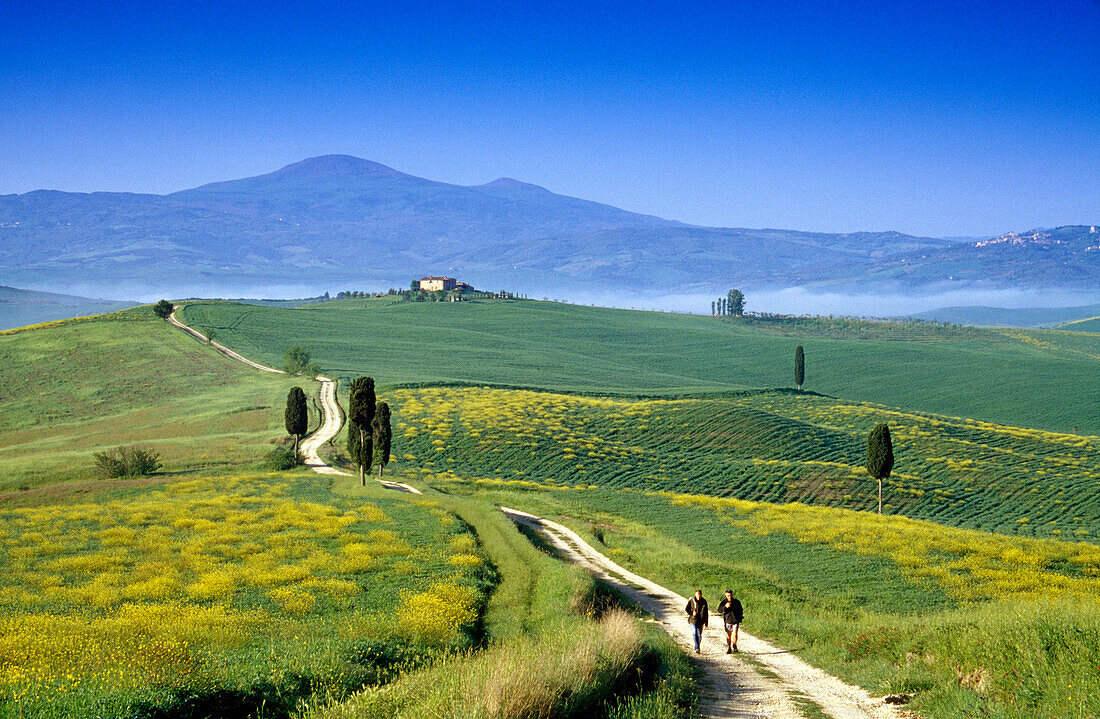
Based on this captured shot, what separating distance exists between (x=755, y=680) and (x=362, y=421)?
124 feet

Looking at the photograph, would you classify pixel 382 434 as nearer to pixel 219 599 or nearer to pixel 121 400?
pixel 219 599

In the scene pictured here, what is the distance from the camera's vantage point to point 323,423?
237ft

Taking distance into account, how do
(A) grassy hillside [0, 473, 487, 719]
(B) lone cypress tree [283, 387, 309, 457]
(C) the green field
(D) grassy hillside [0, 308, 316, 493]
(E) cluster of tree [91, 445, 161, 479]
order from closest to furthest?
(A) grassy hillside [0, 473, 487, 719]
(C) the green field
(E) cluster of tree [91, 445, 161, 479]
(D) grassy hillside [0, 308, 316, 493]
(B) lone cypress tree [283, 387, 309, 457]

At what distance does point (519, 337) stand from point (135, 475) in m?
109

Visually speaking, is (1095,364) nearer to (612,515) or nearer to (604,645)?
(612,515)

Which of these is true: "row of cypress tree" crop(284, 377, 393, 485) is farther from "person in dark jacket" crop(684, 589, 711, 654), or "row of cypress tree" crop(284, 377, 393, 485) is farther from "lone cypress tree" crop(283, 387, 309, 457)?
"person in dark jacket" crop(684, 589, 711, 654)

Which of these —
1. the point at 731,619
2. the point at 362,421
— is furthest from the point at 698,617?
the point at 362,421

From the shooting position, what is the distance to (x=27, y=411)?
7712cm

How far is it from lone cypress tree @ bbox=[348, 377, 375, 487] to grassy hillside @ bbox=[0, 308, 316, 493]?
30.8ft

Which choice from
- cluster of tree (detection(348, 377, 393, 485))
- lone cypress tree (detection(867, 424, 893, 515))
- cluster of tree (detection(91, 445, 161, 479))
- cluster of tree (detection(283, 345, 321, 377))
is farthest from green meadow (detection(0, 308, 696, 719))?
cluster of tree (detection(283, 345, 321, 377))

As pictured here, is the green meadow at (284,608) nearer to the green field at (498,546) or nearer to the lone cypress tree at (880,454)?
the green field at (498,546)

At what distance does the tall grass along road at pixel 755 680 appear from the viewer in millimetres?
14734

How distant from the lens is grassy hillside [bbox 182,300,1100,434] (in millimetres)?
109031

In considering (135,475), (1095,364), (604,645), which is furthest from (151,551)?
(1095,364)
